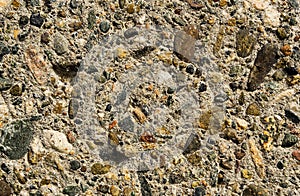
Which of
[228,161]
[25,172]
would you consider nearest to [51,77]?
[25,172]

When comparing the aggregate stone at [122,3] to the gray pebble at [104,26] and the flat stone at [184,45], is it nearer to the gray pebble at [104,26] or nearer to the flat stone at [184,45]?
the gray pebble at [104,26]

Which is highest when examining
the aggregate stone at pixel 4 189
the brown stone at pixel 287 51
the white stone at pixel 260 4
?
the white stone at pixel 260 4

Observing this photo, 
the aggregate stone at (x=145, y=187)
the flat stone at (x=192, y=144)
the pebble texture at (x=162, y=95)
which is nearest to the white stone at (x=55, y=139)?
the pebble texture at (x=162, y=95)

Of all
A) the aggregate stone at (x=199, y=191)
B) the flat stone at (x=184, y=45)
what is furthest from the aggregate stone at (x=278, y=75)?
the aggregate stone at (x=199, y=191)

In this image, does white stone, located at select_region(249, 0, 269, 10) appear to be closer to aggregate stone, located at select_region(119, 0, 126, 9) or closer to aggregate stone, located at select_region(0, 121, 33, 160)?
aggregate stone, located at select_region(119, 0, 126, 9)

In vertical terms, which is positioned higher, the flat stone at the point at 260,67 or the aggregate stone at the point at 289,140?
the flat stone at the point at 260,67

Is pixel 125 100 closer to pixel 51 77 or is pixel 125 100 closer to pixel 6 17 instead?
pixel 51 77

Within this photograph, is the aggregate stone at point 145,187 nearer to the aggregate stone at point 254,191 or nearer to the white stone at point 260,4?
the aggregate stone at point 254,191

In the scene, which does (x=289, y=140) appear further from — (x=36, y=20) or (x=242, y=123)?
(x=36, y=20)
